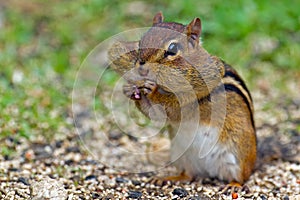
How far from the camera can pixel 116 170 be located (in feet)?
14.9

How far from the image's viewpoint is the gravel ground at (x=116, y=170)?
407 centimetres

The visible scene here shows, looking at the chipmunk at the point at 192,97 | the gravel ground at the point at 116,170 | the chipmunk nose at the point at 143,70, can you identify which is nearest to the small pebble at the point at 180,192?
the gravel ground at the point at 116,170

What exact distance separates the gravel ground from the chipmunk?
0.19 m

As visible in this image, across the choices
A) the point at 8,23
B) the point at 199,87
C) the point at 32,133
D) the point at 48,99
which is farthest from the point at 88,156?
the point at 8,23

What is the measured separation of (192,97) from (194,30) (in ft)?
1.38

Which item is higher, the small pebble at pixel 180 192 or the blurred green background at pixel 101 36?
the blurred green background at pixel 101 36

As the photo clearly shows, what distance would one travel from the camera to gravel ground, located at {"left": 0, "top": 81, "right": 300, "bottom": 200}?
4.07m

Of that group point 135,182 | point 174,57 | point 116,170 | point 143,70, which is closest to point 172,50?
point 174,57

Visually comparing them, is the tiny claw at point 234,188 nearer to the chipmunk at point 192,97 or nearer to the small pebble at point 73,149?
the chipmunk at point 192,97

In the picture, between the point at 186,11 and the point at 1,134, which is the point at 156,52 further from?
the point at 186,11

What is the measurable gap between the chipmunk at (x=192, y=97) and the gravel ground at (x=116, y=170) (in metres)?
0.19

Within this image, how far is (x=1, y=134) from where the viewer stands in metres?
4.83

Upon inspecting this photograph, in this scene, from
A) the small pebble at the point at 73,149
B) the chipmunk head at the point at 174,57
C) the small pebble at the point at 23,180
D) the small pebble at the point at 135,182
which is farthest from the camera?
the small pebble at the point at 73,149

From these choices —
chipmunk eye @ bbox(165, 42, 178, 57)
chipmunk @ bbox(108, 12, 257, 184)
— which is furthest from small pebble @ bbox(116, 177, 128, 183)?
chipmunk eye @ bbox(165, 42, 178, 57)
